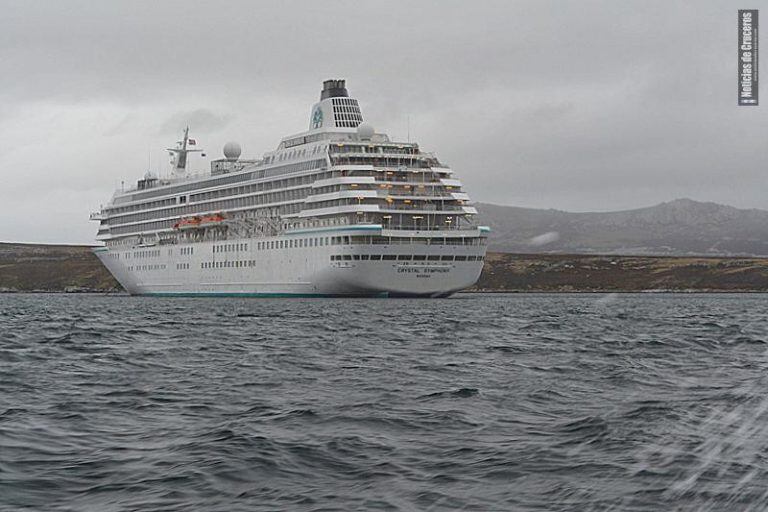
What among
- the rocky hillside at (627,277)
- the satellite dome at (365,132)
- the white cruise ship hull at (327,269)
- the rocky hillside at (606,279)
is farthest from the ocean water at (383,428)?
the rocky hillside at (627,277)

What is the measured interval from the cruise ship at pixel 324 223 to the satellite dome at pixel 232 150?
7.78ft

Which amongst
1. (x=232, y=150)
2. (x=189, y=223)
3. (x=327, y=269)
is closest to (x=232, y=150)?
(x=232, y=150)

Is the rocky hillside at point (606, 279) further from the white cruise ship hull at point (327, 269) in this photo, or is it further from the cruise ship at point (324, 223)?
the white cruise ship hull at point (327, 269)

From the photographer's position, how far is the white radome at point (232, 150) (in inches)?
5330

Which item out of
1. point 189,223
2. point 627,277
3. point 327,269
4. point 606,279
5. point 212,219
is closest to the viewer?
point 327,269

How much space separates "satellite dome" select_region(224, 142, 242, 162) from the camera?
13538cm

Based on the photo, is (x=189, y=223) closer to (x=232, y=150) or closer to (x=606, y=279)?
(x=232, y=150)

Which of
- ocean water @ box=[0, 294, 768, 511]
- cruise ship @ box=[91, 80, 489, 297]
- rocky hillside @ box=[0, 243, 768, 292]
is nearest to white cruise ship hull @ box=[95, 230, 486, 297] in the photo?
cruise ship @ box=[91, 80, 489, 297]

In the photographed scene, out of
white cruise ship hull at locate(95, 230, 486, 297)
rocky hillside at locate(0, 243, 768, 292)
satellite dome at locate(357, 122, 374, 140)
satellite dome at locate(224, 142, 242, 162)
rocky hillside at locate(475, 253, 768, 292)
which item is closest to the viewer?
white cruise ship hull at locate(95, 230, 486, 297)

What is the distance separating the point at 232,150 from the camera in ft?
445

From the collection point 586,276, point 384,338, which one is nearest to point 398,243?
point 384,338

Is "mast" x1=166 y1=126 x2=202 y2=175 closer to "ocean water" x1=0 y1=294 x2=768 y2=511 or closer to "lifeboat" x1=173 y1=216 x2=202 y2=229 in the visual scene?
"lifeboat" x1=173 y1=216 x2=202 y2=229

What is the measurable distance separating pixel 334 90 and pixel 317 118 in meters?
3.91

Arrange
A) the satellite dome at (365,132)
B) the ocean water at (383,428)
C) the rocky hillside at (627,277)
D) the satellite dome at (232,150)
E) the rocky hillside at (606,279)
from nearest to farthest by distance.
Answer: the ocean water at (383,428)
the satellite dome at (365,132)
the satellite dome at (232,150)
the rocky hillside at (627,277)
the rocky hillside at (606,279)
